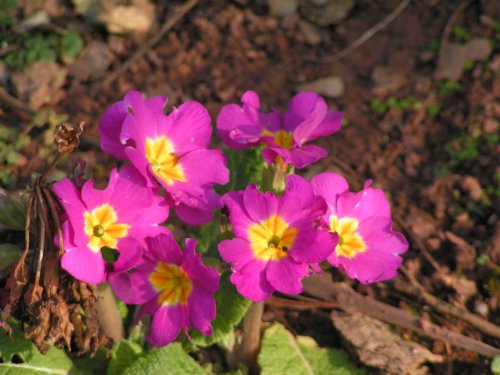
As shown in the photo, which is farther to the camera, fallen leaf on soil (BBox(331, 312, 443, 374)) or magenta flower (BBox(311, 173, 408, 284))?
fallen leaf on soil (BBox(331, 312, 443, 374))

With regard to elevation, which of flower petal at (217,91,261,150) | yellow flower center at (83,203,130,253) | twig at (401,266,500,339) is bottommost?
twig at (401,266,500,339)

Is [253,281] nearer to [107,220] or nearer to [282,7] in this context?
[107,220]

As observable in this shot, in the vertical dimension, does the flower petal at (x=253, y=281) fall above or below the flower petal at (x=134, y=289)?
above

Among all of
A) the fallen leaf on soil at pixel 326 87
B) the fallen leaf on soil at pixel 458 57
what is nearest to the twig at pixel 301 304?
the fallen leaf on soil at pixel 326 87

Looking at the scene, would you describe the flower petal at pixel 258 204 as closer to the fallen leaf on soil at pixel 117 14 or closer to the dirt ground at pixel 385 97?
the dirt ground at pixel 385 97

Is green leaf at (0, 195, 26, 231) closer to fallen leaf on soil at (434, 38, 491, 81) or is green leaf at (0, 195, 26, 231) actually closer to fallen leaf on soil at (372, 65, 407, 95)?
fallen leaf on soil at (372, 65, 407, 95)

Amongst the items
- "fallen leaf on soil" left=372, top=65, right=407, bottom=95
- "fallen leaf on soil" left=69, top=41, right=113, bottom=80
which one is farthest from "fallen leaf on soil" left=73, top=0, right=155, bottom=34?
"fallen leaf on soil" left=372, top=65, right=407, bottom=95

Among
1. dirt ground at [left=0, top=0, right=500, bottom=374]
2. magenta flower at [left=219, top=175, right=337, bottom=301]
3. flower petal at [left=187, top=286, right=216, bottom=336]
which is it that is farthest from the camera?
dirt ground at [left=0, top=0, right=500, bottom=374]

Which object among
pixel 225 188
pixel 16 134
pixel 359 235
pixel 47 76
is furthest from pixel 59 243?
pixel 47 76
